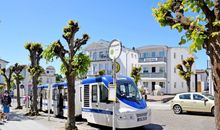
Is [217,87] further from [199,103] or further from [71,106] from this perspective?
[199,103]

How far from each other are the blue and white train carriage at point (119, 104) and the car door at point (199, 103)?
7.60m

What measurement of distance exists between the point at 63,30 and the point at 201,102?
11.1 meters

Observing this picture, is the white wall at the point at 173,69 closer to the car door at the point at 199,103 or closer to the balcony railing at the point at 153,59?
the balcony railing at the point at 153,59

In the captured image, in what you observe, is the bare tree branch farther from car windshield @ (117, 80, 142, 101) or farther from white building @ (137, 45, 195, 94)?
white building @ (137, 45, 195, 94)

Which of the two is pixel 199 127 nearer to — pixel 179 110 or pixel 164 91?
pixel 179 110

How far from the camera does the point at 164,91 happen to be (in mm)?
59281

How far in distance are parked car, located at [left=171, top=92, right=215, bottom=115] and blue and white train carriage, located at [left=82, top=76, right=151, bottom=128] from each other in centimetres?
760

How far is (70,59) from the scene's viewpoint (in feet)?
48.9

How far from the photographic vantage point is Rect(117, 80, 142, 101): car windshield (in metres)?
14.2

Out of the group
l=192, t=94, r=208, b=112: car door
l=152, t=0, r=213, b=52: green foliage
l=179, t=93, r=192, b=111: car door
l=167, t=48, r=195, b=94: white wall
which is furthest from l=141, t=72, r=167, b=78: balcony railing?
l=152, t=0, r=213, b=52: green foliage

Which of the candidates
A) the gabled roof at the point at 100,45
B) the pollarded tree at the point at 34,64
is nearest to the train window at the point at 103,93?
the pollarded tree at the point at 34,64

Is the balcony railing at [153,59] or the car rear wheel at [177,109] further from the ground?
the balcony railing at [153,59]

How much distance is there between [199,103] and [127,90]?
8.22m

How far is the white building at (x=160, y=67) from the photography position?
5944cm
